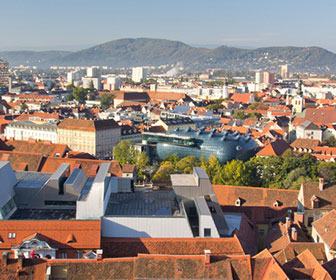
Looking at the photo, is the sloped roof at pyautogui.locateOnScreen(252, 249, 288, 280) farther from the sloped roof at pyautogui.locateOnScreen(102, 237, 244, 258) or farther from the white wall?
the white wall

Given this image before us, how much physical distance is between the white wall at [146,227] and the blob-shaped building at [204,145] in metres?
47.4

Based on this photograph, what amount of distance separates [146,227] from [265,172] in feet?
96.9

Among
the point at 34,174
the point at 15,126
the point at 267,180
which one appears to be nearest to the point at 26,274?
the point at 34,174

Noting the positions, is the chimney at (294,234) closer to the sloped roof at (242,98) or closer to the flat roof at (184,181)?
the flat roof at (184,181)

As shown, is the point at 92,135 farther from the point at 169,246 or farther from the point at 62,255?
Answer: the point at 169,246

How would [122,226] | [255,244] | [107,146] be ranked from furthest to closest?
[107,146] < [255,244] < [122,226]

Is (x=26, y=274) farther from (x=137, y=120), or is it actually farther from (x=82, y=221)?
(x=137, y=120)

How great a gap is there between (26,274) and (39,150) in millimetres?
39924

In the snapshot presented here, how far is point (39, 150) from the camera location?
63.1 meters

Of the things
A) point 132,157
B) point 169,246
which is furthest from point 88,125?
point 169,246

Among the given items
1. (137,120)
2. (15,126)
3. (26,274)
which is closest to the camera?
(26,274)

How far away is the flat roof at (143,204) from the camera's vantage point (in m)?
34.2

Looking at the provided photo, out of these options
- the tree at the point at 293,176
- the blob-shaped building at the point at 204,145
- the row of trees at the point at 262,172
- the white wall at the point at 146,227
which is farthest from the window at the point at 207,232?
the blob-shaped building at the point at 204,145

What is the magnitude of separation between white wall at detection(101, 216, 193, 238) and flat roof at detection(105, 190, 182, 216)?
1.87 m
